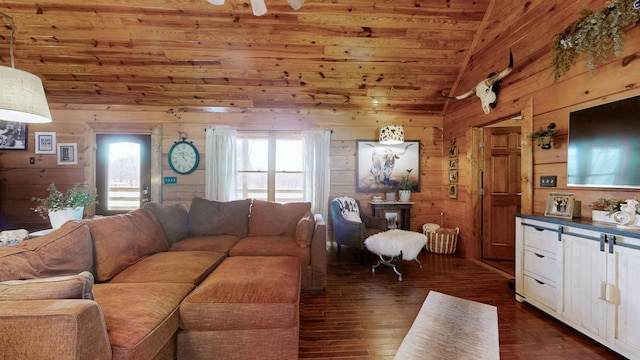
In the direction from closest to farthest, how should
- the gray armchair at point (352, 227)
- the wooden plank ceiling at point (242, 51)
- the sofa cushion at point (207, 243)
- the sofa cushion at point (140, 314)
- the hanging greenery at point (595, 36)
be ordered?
the sofa cushion at point (140, 314) → the hanging greenery at point (595, 36) → the sofa cushion at point (207, 243) → the wooden plank ceiling at point (242, 51) → the gray armchair at point (352, 227)

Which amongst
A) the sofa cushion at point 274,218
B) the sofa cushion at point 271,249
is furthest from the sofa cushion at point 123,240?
the sofa cushion at point 274,218

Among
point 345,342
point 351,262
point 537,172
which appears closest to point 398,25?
point 537,172

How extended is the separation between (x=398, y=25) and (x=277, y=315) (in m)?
3.39

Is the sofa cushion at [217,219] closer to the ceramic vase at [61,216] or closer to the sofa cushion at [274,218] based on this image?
the sofa cushion at [274,218]

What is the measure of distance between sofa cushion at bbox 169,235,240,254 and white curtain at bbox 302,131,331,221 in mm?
1667

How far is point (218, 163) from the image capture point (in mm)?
4371

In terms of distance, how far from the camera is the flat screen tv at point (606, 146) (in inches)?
76.0

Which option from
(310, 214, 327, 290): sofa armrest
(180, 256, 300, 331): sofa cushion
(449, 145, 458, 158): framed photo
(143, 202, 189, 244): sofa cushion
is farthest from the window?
(180, 256, 300, 331): sofa cushion

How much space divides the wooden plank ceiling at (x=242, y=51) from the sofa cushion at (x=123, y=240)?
7.31ft

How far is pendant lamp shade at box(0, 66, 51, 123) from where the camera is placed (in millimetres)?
1390

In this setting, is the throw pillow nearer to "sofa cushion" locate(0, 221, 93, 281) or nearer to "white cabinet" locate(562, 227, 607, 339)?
"white cabinet" locate(562, 227, 607, 339)

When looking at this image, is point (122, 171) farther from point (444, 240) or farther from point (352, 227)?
point (444, 240)

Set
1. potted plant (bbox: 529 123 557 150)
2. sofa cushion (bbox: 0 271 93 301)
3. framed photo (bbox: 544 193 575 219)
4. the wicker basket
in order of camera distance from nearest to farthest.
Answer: sofa cushion (bbox: 0 271 93 301), framed photo (bbox: 544 193 575 219), potted plant (bbox: 529 123 557 150), the wicker basket

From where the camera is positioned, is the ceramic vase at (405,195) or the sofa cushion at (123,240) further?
the ceramic vase at (405,195)
